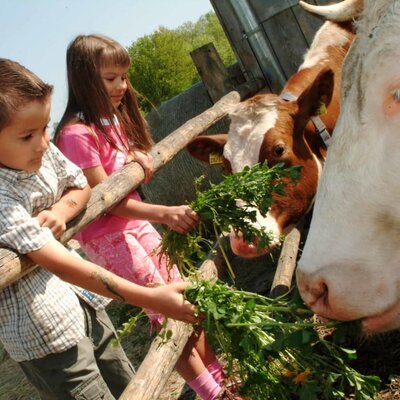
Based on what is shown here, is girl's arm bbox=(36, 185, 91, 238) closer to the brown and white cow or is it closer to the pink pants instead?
the pink pants

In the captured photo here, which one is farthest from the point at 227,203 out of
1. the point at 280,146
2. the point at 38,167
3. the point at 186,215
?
the point at 280,146

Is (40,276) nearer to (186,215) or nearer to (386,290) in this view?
(186,215)

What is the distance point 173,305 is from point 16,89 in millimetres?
1046

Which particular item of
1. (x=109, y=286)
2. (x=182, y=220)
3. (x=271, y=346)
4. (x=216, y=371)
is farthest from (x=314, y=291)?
(x=216, y=371)

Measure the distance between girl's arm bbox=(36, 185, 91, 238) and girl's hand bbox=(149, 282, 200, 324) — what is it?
0.51m

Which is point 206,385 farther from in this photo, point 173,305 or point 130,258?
point 173,305

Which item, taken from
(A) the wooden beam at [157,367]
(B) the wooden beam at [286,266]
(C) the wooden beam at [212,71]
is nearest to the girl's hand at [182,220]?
(A) the wooden beam at [157,367]

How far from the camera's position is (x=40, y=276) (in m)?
2.35

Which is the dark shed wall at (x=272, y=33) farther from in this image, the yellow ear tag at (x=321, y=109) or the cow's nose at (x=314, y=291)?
the cow's nose at (x=314, y=291)

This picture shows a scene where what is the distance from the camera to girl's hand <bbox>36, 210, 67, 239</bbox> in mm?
2244

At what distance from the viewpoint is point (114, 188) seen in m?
2.85

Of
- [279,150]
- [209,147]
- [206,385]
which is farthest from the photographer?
[209,147]

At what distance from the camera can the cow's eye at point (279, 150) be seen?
394 cm

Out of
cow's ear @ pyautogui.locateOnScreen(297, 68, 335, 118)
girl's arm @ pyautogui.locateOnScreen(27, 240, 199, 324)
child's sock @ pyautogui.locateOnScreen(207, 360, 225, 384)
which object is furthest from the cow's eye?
girl's arm @ pyautogui.locateOnScreen(27, 240, 199, 324)
